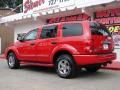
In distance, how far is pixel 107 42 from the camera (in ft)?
34.5

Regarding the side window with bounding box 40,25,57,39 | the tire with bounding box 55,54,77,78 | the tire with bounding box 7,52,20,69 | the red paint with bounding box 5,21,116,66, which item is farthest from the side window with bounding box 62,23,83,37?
the tire with bounding box 7,52,20,69

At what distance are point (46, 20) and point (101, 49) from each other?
35.1ft

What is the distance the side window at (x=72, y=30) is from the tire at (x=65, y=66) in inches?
30.3

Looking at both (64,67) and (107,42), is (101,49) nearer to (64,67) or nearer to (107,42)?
(107,42)

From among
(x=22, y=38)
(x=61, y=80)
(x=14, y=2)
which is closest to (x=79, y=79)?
(x=61, y=80)

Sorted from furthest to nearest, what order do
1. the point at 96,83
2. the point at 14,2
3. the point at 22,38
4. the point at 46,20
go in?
the point at 14,2, the point at 46,20, the point at 22,38, the point at 96,83

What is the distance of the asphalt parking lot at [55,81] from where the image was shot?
8953 millimetres

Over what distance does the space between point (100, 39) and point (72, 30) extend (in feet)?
3.34

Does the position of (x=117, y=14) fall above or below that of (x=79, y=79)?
above

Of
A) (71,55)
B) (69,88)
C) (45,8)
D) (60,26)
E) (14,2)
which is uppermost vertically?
(14,2)

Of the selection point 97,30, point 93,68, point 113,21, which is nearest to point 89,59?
point 97,30

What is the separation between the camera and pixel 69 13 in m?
17.9

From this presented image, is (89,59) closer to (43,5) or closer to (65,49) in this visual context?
(65,49)

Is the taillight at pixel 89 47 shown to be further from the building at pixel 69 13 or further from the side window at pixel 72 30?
the building at pixel 69 13
